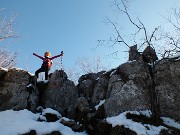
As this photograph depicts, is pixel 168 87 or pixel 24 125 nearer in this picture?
pixel 24 125

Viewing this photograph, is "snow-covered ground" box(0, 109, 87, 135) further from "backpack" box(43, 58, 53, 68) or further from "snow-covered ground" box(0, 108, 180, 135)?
"backpack" box(43, 58, 53, 68)

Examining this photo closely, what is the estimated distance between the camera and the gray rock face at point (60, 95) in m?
14.4

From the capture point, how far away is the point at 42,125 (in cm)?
1073

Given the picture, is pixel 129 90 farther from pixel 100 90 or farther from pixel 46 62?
pixel 46 62

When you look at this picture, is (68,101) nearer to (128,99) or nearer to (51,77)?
(51,77)

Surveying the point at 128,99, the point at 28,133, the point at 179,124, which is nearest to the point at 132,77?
the point at 128,99

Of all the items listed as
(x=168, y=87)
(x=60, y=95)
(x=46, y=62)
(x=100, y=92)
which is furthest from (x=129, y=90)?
(x=46, y=62)

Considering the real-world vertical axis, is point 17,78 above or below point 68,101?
above

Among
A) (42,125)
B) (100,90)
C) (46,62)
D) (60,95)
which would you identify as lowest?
(42,125)

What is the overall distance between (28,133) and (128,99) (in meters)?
5.43

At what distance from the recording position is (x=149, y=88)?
11734 millimetres

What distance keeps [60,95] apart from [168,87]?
6.72 meters

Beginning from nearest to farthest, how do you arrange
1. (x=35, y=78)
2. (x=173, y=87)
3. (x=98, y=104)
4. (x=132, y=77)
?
(x=173, y=87)
(x=132, y=77)
(x=98, y=104)
(x=35, y=78)

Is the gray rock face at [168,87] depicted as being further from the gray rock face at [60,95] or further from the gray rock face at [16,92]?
the gray rock face at [16,92]
